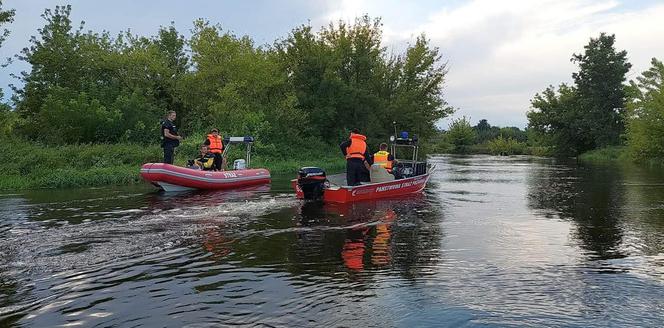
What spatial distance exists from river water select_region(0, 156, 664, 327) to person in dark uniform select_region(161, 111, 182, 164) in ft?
9.29

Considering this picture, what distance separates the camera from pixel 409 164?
54.7ft

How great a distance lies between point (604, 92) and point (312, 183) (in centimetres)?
5406

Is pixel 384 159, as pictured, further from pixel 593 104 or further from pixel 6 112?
pixel 593 104

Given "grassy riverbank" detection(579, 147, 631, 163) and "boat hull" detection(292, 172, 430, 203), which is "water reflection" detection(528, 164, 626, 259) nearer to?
"boat hull" detection(292, 172, 430, 203)

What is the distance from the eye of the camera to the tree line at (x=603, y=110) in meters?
42.8

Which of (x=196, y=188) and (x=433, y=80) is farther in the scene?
(x=433, y=80)

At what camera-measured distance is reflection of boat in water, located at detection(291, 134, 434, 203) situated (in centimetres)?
1281

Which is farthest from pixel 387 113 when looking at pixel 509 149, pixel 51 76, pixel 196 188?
pixel 509 149

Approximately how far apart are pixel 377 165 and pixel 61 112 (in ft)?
55.6

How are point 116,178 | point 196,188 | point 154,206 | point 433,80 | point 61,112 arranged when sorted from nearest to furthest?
point 154,206 < point 196,188 < point 116,178 < point 61,112 < point 433,80

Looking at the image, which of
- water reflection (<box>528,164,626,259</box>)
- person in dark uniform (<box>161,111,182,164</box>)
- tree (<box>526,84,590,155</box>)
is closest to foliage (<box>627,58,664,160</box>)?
tree (<box>526,84,590,155</box>)

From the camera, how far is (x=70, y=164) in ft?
63.0

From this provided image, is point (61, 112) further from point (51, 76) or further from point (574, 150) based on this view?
point (574, 150)

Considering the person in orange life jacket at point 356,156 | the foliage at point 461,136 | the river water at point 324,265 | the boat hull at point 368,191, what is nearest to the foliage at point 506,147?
the foliage at point 461,136
